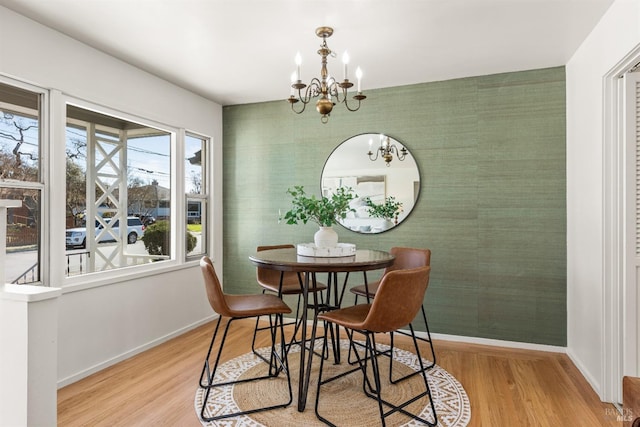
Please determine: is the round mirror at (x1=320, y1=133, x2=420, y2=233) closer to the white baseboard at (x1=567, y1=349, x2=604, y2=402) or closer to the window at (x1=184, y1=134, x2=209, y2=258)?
the window at (x1=184, y1=134, x2=209, y2=258)

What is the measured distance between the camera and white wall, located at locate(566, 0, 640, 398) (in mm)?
2309

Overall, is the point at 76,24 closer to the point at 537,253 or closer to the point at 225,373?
the point at 225,373

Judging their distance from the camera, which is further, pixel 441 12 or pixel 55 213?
pixel 55 213

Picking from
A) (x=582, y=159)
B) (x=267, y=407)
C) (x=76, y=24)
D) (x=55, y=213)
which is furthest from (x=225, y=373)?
(x=582, y=159)

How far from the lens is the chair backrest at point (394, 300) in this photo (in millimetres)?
2002

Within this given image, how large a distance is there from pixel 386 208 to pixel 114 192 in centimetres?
248

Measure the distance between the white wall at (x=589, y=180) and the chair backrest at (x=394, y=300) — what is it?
140cm

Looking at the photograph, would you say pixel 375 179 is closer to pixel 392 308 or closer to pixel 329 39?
pixel 329 39

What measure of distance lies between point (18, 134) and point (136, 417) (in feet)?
6.38

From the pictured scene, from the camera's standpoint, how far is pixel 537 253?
3336mm

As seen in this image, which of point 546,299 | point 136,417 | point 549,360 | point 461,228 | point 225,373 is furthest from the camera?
point 461,228

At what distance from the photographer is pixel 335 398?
2469 millimetres

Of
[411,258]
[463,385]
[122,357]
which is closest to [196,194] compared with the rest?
[122,357]

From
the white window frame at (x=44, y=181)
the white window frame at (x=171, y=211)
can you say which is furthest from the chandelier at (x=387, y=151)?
the white window frame at (x=44, y=181)
